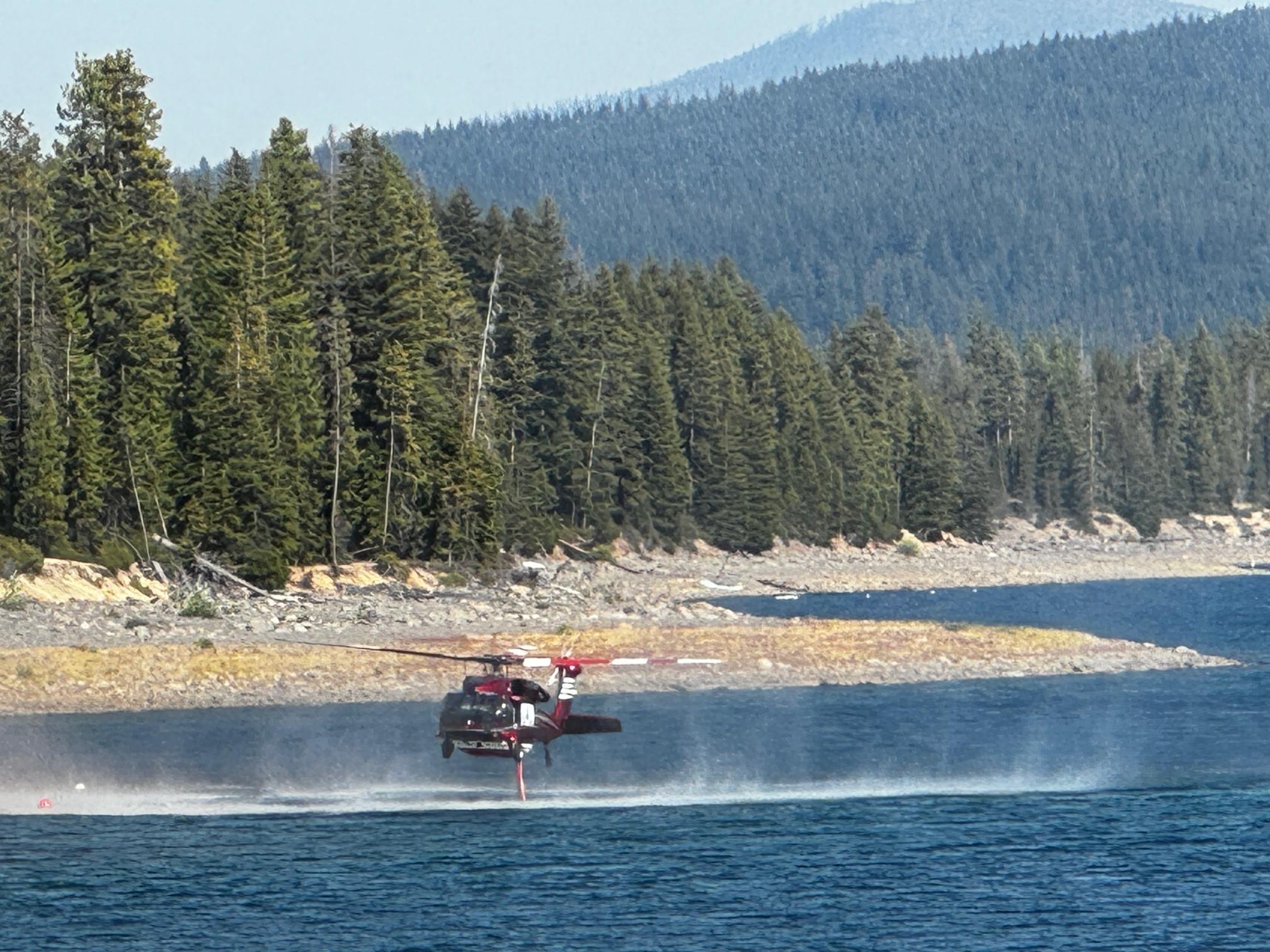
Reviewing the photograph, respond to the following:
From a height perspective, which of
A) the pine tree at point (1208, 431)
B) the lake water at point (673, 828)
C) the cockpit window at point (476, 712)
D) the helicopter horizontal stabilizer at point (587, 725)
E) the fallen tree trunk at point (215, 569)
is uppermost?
the pine tree at point (1208, 431)

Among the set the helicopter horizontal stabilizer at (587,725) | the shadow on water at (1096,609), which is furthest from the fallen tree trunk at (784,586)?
the helicopter horizontal stabilizer at (587,725)

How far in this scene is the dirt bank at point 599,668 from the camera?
51.1 m

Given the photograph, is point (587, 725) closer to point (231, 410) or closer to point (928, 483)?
point (231, 410)

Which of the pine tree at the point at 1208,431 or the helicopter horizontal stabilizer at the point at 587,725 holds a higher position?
the pine tree at the point at 1208,431

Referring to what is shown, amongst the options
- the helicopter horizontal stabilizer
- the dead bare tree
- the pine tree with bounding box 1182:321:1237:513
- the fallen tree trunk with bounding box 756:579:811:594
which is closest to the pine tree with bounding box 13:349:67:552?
the dead bare tree

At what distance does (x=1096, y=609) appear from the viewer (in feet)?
292

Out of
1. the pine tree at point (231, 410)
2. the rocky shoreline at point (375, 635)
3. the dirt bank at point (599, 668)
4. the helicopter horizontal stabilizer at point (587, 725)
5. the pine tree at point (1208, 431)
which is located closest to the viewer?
the helicopter horizontal stabilizer at point (587, 725)

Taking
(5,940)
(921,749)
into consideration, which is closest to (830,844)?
(921,749)

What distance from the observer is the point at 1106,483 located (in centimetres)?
16162

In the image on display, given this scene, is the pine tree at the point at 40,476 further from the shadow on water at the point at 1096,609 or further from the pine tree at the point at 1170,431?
the pine tree at the point at 1170,431

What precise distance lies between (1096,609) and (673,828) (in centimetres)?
5553

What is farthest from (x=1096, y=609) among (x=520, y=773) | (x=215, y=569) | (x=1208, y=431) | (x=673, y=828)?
(x=1208, y=431)

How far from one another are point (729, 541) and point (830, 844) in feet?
266

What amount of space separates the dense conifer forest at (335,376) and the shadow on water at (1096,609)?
14116 mm
